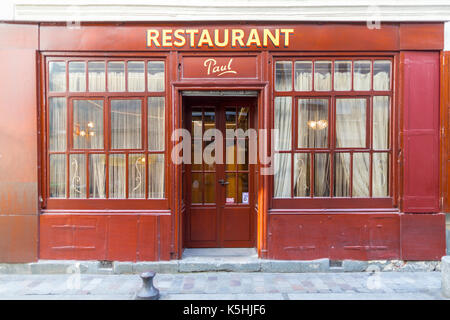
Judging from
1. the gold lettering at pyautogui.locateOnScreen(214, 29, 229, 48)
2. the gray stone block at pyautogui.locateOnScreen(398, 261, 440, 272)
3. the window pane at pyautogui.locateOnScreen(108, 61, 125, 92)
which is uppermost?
the gold lettering at pyautogui.locateOnScreen(214, 29, 229, 48)

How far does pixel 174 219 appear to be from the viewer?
5.21 meters

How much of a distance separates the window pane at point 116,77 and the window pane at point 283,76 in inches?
110

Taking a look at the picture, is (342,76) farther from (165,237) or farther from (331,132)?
(165,237)

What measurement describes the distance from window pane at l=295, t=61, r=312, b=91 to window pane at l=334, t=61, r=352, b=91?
1.54 feet

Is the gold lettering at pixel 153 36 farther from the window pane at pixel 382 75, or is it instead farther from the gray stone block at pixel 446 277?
the gray stone block at pixel 446 277

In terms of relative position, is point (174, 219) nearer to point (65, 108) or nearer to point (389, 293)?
point (65, 108)

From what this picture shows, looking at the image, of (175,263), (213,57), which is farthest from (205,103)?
(175,263)

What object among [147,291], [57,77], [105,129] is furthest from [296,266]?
[57,77]

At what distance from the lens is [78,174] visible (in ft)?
17.3

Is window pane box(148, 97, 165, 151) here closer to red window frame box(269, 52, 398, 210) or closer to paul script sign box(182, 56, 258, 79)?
paul script sign box(182, 56, 258, 79)

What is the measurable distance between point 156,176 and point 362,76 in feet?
13.7

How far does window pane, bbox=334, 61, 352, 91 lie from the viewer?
523cm

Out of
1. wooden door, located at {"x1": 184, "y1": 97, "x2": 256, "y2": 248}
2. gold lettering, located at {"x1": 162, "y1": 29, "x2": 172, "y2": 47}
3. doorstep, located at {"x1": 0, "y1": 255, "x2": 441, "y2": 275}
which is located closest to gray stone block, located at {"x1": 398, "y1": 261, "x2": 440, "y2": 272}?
doorstep, located at {"x1": 0, "y1": 255, "x2": 441, "y2": 275}
